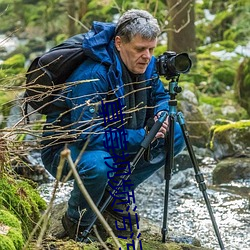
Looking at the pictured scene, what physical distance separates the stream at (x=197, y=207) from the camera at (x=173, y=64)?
4.48 ft

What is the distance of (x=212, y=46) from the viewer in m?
12.4

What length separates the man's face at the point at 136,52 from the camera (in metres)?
3.18

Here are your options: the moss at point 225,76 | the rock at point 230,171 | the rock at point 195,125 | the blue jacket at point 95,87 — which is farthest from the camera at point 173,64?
the moss at point 225,76

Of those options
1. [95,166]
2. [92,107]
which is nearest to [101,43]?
[92,107]

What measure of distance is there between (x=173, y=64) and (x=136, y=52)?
210mm

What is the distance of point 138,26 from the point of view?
3.15 metres

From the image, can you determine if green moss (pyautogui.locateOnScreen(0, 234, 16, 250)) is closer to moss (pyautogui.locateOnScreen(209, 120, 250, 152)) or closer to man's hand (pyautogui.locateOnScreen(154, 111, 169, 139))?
man's hand (pyautogui.locateOnScreen(154, 111, 169, 139))

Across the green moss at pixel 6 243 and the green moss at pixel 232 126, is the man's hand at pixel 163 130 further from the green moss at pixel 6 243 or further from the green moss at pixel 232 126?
the green moss at pixel 232 126

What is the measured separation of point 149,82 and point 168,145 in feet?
1.31

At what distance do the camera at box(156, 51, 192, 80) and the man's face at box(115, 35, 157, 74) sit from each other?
0.08 meters

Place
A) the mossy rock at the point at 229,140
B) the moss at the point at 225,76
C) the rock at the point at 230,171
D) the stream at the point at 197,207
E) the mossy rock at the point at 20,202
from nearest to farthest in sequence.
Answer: the mossy rock at the point at 20,202 < the stream at the point at 197,207 < the rock at the point at 230,171 < the mossy rock at the point at 229,140 < the moss at the point at 225,76

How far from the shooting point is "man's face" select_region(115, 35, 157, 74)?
3182 mm

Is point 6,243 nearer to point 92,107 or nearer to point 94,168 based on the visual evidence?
point 94,168

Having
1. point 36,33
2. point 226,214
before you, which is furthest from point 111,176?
point 36,33
